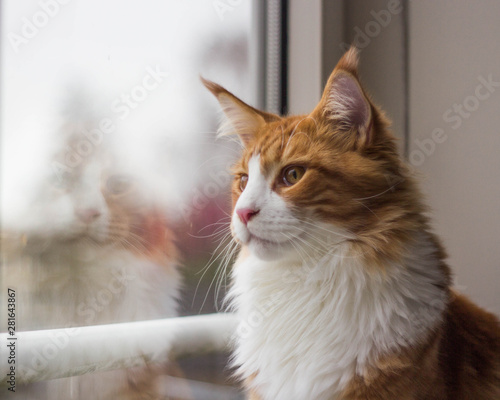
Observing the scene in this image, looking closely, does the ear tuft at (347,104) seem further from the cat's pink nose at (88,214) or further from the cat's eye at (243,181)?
the cat's pink nose at (88,214)

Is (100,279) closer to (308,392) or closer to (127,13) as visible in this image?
(308,392)

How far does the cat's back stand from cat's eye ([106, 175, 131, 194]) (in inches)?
32.0

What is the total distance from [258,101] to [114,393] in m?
1.09

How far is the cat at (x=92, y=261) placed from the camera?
1.01 meters

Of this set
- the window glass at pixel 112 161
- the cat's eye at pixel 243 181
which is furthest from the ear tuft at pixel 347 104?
the window glass at pixel 112 161

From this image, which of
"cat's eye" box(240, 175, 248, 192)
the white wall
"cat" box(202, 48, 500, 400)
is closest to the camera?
"cat" box(202, 48, 500, 400)

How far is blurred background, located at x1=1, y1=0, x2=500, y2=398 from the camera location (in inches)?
41.8

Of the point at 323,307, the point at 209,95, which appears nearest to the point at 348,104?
the point at 323,307

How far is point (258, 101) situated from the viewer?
1.79 metres

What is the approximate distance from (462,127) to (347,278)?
2.72 feet

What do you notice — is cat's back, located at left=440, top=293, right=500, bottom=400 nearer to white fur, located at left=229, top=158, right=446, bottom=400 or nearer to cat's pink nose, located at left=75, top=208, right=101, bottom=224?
white fur, located at left=229, top=158, right=446, bottom=400

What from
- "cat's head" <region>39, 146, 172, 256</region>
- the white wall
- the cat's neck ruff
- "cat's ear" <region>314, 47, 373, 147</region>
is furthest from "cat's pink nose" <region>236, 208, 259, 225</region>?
the white wall

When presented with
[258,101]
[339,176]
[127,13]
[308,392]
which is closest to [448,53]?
[258,101]

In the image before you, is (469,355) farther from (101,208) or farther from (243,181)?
(101,208)
